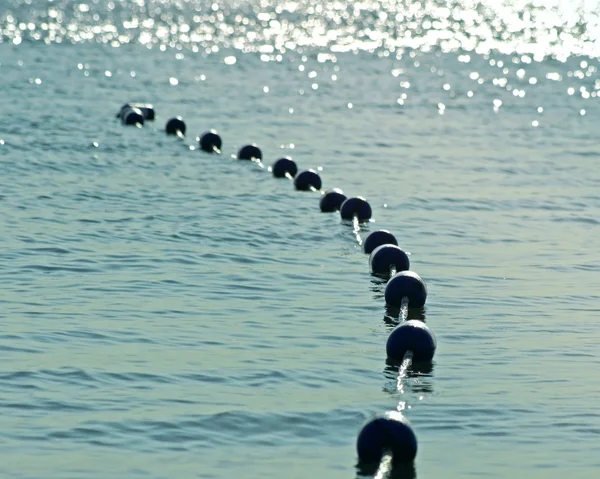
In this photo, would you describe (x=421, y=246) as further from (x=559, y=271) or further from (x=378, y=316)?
(x=378, y=316)

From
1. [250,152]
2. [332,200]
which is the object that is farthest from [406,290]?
[250,152]

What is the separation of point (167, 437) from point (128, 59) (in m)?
44.4

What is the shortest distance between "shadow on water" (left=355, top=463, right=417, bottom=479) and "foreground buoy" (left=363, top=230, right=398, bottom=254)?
9.89 meters

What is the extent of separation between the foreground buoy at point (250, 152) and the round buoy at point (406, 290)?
1388 centimetres

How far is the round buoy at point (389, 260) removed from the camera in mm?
21078

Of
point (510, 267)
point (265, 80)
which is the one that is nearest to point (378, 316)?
point (510, 267)

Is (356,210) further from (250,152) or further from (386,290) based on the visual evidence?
(250,152)

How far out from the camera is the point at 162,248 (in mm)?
22328

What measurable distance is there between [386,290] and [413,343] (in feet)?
10.0

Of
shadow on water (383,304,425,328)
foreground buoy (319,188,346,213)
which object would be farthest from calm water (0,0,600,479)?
foreground buoy (319,188,346,213)

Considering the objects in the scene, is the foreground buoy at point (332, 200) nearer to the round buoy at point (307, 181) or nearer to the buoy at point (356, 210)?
the buoy at point (356, 210)

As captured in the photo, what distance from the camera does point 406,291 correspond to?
19000 millimetres

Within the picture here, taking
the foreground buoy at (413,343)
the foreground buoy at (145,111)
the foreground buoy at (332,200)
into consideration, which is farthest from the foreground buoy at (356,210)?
the foreground buoy at (145,111)

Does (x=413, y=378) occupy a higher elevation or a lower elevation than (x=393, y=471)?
higher
